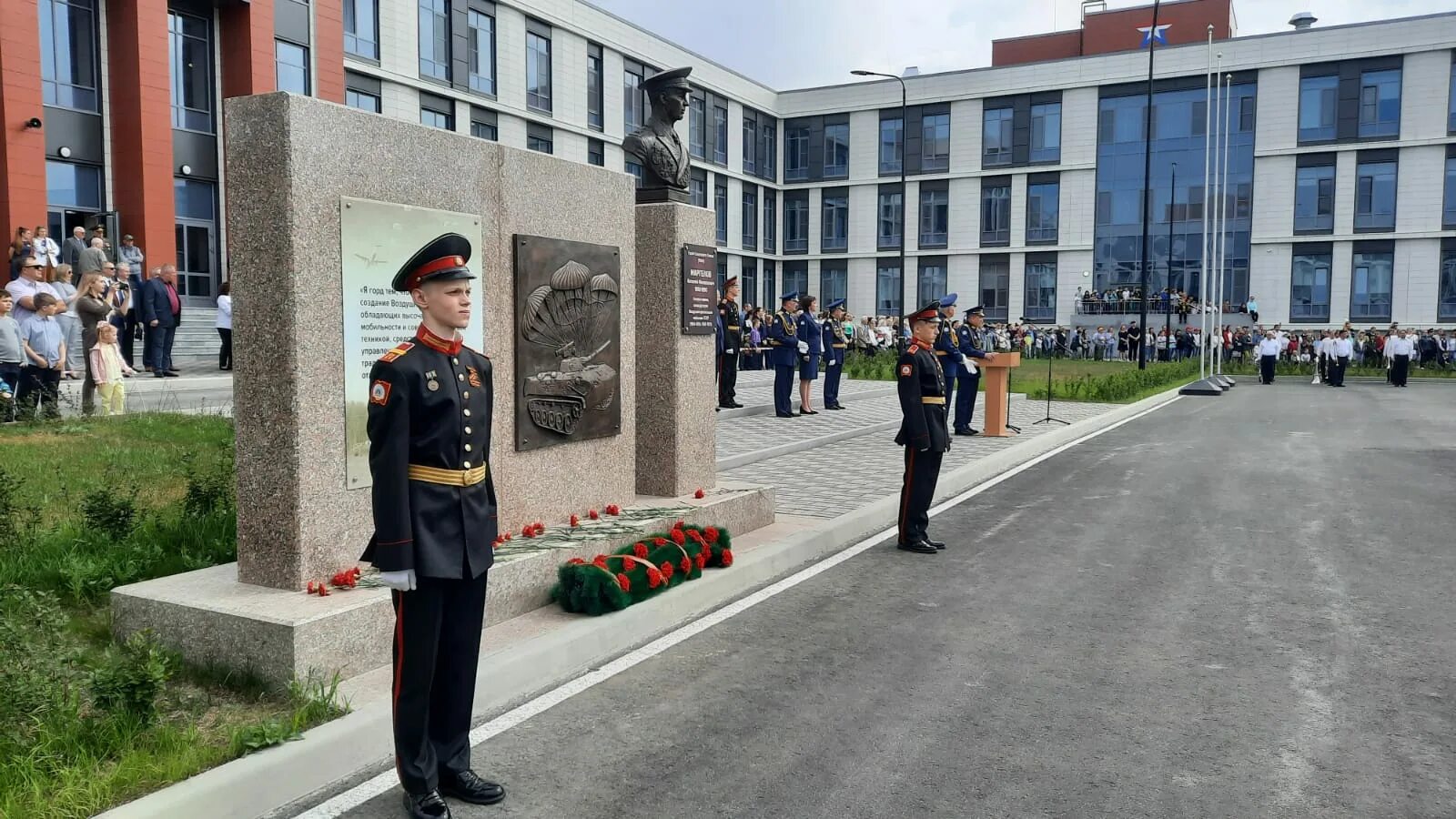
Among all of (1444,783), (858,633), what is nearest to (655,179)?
(858,633)

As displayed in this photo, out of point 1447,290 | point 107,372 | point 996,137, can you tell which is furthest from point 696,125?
point 107,372

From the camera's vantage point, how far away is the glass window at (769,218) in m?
68.8

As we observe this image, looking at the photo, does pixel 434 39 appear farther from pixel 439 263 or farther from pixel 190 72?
pixel 439 263

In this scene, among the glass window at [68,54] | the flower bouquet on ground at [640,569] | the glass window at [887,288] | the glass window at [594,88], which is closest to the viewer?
the flower bouquet on ground at [640,569]

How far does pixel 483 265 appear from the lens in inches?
280

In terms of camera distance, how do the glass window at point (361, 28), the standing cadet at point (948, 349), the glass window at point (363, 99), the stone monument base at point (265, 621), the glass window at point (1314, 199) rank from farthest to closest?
the glass window at point (1314, 199) < the glass window at point (363, 99) < the glass window at point (361, 28) < the standing cadet at point (948, 349) < the stone monument base at point (265, 621)

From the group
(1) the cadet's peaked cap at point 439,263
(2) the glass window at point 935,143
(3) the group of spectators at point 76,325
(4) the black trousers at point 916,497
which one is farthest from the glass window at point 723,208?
(1) the cadet's peaked cap at point 439,263

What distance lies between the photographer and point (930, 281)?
6650cm

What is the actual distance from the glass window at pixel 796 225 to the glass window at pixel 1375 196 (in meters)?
29.3

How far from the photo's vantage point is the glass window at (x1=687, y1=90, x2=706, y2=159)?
58719mm

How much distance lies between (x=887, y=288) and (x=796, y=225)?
23.8 feet

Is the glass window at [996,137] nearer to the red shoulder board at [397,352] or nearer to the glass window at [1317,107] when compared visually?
the glass window at [1317,107]

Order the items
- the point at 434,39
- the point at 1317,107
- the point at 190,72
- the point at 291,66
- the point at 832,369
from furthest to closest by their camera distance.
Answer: the point at 1317,107 < the point at 434,39 < the point at 291,66 < the point at 190,72 < the point at 832,369

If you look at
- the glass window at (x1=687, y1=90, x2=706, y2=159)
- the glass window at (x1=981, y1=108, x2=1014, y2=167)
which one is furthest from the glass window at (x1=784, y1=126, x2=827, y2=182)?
the glass window at (x1=981, y1=108, x2=1014, y2=167)
